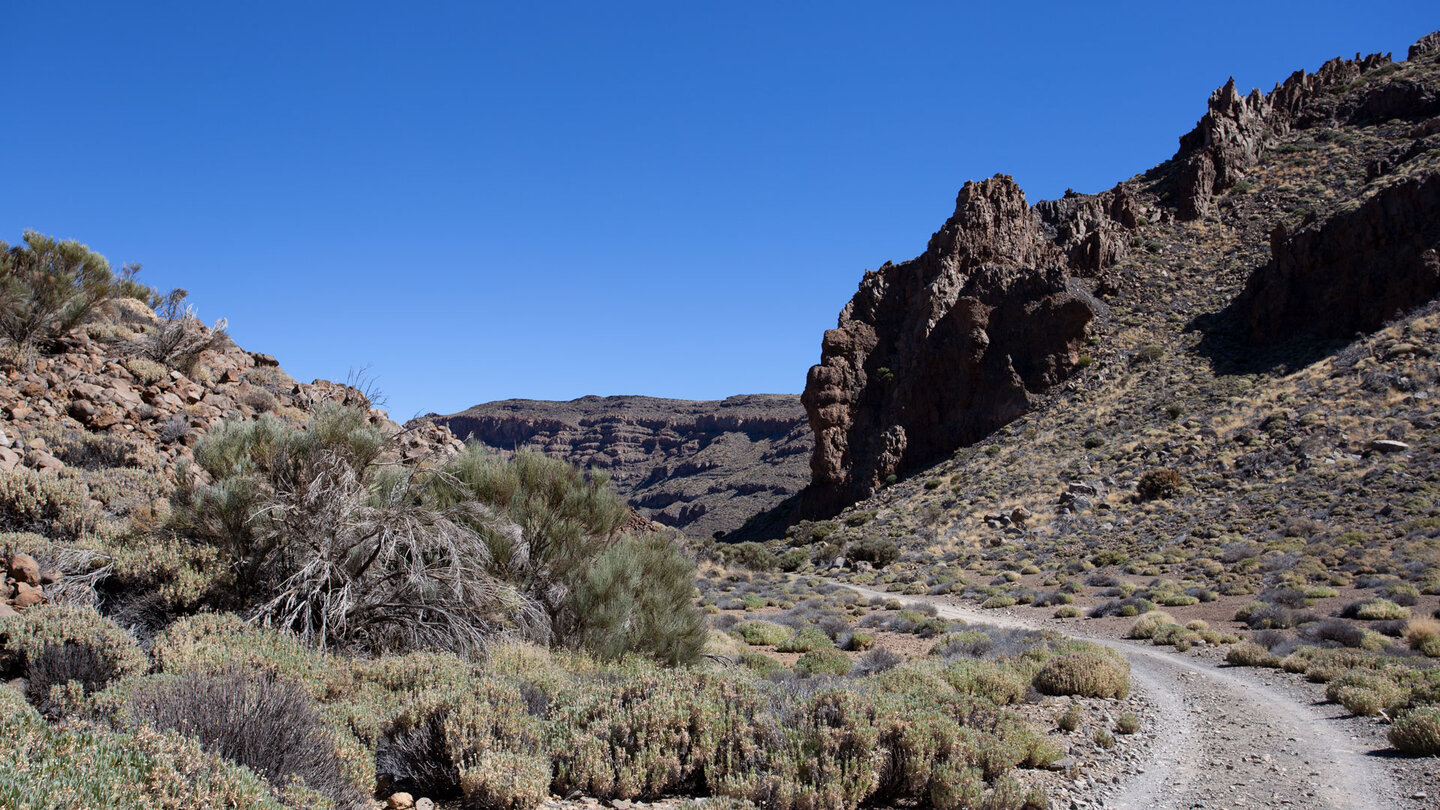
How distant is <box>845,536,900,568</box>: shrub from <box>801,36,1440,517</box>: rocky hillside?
11201 millimetres

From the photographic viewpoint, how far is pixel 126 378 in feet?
42.3

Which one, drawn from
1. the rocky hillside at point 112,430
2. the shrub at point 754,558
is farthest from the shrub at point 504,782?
the shrub at point 754,558

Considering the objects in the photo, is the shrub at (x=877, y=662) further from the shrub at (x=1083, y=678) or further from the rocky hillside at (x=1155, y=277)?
the rocky hillside at (x=1155, y=277)

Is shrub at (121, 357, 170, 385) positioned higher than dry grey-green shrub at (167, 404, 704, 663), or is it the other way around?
shrub at (121, 357, 170, 385)

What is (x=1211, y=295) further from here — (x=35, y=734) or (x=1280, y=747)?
(x=35, y=734)

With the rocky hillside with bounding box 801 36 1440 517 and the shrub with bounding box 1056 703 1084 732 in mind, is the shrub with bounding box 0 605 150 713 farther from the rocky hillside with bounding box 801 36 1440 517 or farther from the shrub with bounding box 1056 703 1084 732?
the rocky hillside with bounding box 801 36 1440 517

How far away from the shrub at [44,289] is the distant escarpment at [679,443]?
44.9 meters

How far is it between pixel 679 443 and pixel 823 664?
92.8 metres

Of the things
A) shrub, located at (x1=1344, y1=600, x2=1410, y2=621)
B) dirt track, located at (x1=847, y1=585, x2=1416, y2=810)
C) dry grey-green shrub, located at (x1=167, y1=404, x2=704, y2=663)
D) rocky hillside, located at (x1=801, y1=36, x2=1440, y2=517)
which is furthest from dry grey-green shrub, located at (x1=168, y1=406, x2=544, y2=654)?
rocky hillside, located at (x1=801, y1=36, x2=1440, y2=517)

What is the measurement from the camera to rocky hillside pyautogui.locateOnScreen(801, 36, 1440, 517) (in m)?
35.1

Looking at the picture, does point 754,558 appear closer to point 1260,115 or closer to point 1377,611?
point 1377,611

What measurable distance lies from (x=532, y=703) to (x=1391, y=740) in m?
7.93

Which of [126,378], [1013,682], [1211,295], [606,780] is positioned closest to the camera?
[606,780]

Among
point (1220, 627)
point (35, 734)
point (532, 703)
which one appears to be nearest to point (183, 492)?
point (532, 703)
